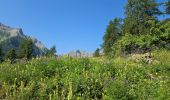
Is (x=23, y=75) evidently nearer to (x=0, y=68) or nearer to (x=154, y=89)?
(x=0, y=68)

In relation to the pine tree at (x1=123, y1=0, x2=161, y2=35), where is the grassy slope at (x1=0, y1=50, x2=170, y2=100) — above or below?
below

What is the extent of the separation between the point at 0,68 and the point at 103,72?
388 cm

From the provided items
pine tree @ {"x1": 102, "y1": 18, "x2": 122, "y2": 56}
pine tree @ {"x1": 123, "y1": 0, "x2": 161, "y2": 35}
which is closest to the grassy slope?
pine tree @ {"x1": 123, "y1": 0, "x2": 161, "y2": 35}

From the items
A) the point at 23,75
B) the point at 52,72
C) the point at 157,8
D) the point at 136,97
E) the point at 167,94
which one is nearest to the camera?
the point at 167,94

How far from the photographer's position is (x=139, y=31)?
5938cm

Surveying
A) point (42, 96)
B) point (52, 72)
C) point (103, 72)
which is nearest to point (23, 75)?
point (52, 72)

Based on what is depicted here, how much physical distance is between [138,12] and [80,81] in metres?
55.1

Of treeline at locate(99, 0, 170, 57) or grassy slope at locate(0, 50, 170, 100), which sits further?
treeline at locate(99, 0, 170, 57)

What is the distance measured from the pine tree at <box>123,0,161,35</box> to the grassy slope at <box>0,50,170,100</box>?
4934 cm

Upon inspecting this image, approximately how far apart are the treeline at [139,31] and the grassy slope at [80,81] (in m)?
8.38

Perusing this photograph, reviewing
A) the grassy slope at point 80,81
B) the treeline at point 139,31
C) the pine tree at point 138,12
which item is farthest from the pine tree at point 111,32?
the grassy slope at point 80,81

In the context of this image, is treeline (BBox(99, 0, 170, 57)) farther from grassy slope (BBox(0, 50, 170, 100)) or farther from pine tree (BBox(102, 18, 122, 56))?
grassy slope (BBox(0, 50, 170, 100))

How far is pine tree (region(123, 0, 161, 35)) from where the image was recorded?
6350cm

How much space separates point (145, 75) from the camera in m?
13.3
